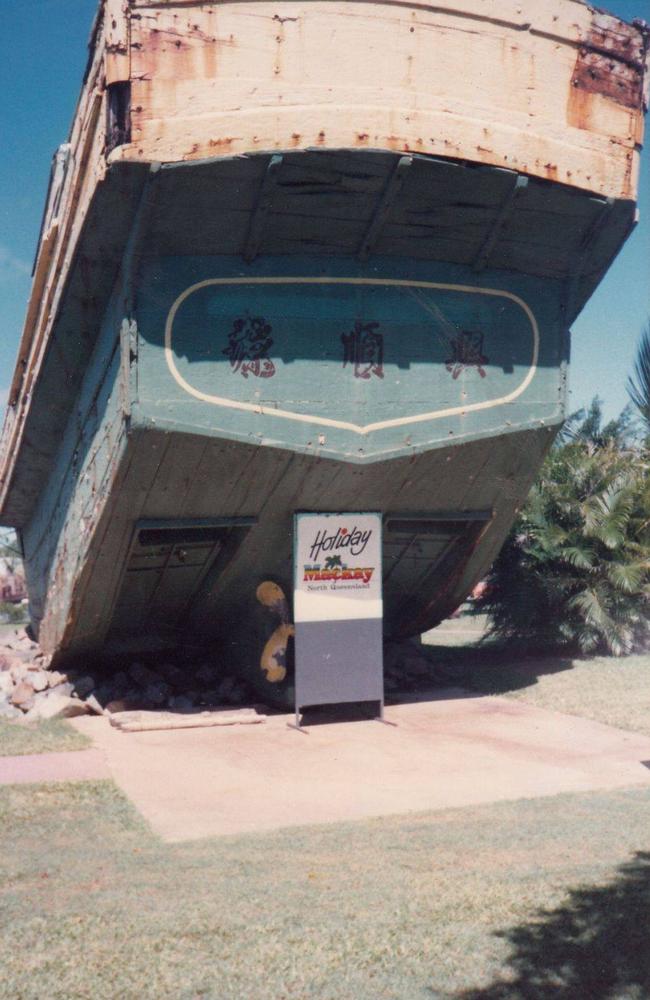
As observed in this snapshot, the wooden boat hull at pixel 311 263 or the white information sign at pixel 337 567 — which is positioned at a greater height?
the wooden boat hull at pixel 311 263

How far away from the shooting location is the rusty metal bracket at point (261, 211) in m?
8.67

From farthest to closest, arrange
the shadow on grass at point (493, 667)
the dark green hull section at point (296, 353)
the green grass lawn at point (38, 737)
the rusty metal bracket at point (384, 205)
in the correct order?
the shadow on grass at point (493, 667) < the green grass lawn at point (38, 737) < the dark green hull section at point (296, 353) < the rusty metal bracket at point (384, 205)

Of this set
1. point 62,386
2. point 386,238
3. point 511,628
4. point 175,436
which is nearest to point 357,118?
point 386,238

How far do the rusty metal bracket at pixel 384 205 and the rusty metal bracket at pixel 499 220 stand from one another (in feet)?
3.80

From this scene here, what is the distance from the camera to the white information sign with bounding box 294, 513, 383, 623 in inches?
447

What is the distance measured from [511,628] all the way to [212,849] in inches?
447

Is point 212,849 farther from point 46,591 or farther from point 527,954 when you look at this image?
Answer: point 46,591

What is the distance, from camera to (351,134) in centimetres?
862

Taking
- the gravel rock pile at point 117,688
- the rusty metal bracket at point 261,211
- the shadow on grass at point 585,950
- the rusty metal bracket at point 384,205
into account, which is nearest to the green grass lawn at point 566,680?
the gravel rock pile at point 117,688

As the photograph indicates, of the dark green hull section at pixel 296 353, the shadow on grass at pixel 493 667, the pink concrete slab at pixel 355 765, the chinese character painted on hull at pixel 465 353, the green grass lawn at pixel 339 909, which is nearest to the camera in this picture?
the green grass lawn at pixel 339 909

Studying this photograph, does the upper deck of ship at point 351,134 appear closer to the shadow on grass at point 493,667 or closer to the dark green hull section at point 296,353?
the dark green hull section at point 296,353

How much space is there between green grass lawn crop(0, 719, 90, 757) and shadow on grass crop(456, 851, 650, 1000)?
21.1 feet

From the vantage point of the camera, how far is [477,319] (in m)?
10.5

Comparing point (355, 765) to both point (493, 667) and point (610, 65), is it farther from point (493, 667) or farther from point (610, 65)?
point (610, 65)
